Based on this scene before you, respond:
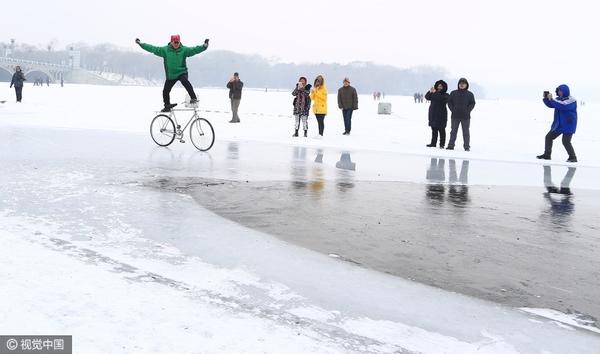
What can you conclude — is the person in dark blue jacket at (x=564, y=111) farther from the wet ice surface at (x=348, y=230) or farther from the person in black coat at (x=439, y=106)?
the wet ice surface at (x=348, y=230)

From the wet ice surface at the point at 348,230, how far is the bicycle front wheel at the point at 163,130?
1.94 m

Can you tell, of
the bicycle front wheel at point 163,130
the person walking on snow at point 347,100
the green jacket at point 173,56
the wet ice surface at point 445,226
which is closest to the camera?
the wet ice surface at point 445,226

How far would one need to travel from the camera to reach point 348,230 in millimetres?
5793

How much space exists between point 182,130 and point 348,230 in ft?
25.9

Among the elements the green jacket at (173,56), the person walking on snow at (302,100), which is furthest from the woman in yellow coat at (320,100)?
the green jacket at (173,56)

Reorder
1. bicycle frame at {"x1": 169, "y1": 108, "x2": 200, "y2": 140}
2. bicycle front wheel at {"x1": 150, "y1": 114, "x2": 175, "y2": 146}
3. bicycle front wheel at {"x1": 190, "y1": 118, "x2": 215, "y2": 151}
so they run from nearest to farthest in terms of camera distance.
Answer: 1. bicycle front wheel at {"x1": 190, "y1": 118, "x2": 215, "y2": 151}
2. bicycle frame at {"x1": 169, "y1": 108, "x2": 200, "y2": 140}
3. bicycle front wheel at {"x1": 150, "y1": 114, "x2": 175, "y2": 146}

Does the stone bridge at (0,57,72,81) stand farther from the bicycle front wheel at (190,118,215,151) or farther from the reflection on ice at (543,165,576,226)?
the reflection on ice at (543,165,576,226)

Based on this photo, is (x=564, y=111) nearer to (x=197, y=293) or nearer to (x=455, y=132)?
(x=455, y=132)

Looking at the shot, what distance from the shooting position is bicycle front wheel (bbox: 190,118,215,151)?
12617 mm

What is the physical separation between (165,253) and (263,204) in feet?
8.10

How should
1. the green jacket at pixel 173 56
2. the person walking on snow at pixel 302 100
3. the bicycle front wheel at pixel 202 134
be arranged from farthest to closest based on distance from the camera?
the person walking on snow at pixel 302 100, the bicycle front wheel at pixel 202 134, the green jacket at pixel 173 56

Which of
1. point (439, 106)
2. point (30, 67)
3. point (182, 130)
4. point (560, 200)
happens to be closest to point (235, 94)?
point (439, 106)

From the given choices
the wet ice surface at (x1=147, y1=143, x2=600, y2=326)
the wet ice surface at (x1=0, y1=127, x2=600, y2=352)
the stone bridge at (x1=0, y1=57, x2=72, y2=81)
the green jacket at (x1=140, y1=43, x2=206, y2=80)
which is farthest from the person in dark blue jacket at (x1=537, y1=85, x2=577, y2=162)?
the stone bridge at (x1=0, y1=57, x2=72, y2=81)

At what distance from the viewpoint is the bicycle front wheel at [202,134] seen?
41.4 ft
